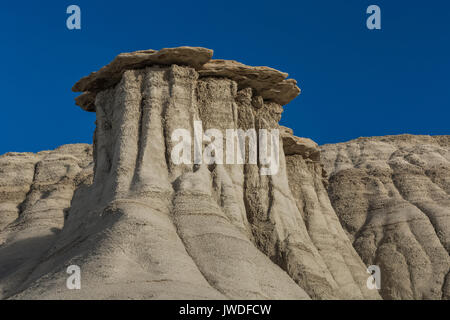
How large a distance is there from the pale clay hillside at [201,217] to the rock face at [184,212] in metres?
0.05

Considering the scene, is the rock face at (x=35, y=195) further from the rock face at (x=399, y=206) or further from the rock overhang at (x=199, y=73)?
the rock face at (x=399, y=206)

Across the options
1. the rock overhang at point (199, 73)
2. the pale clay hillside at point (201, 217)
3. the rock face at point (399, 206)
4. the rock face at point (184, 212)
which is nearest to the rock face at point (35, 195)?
the pale clay hillside at point (201, 217)

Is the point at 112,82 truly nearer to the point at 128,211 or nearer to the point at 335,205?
the point at 128,211

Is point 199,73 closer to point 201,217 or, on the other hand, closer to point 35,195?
point 201,217

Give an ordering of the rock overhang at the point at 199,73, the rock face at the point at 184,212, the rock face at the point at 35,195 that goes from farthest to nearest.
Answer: the rock face at the point at 35,195 → the rock overhang at the point at 199,73 → the rock face at the point at 184,212

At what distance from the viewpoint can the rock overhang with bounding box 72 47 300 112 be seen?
86.7 ft

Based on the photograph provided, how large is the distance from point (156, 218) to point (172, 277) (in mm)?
Result: 3591

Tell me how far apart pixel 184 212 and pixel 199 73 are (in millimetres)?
7833

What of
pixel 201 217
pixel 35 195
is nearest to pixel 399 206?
pixel 201 217

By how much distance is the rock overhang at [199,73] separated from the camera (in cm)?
2642

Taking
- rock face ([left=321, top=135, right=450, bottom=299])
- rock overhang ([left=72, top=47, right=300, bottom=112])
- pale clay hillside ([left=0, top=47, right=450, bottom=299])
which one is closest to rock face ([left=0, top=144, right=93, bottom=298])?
Answer: pale clay hillside ([left=0, top=47, right=450, bottom=299])

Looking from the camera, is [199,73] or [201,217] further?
[199,73]

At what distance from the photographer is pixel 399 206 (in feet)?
140
